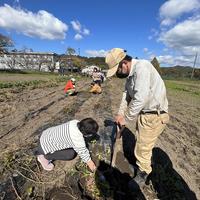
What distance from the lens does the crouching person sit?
335cm

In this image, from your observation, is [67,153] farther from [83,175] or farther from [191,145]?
[191,145]

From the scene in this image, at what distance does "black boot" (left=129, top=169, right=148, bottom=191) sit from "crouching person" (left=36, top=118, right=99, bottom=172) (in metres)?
0.72

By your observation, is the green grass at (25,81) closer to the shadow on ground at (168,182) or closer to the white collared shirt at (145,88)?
the shadow on ground at (168,182)

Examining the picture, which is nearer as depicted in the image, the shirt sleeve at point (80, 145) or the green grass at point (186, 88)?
the shirt sleeve at point (80, 145)

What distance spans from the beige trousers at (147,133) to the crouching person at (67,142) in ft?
2.20

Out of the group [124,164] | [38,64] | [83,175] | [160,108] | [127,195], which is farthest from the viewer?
[38,64]

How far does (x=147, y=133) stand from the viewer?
349cm

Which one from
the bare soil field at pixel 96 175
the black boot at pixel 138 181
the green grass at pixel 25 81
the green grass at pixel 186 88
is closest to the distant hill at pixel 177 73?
the green grass at pixel 186 88

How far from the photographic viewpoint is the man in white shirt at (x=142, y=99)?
2990mm

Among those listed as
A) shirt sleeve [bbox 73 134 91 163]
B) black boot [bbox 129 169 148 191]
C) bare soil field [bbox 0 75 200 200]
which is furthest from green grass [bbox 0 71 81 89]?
black boot [bbox 129 169 148 191]

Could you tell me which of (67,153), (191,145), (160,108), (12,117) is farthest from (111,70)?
(12,117)

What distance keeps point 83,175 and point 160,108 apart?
1.72 metres

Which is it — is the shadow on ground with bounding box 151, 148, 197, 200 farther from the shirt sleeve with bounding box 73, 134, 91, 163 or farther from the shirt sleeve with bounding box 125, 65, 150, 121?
the shirt sleeve with bounding box 125, 65, 150, 121

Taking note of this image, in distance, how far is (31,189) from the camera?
Answer: 352 cm
